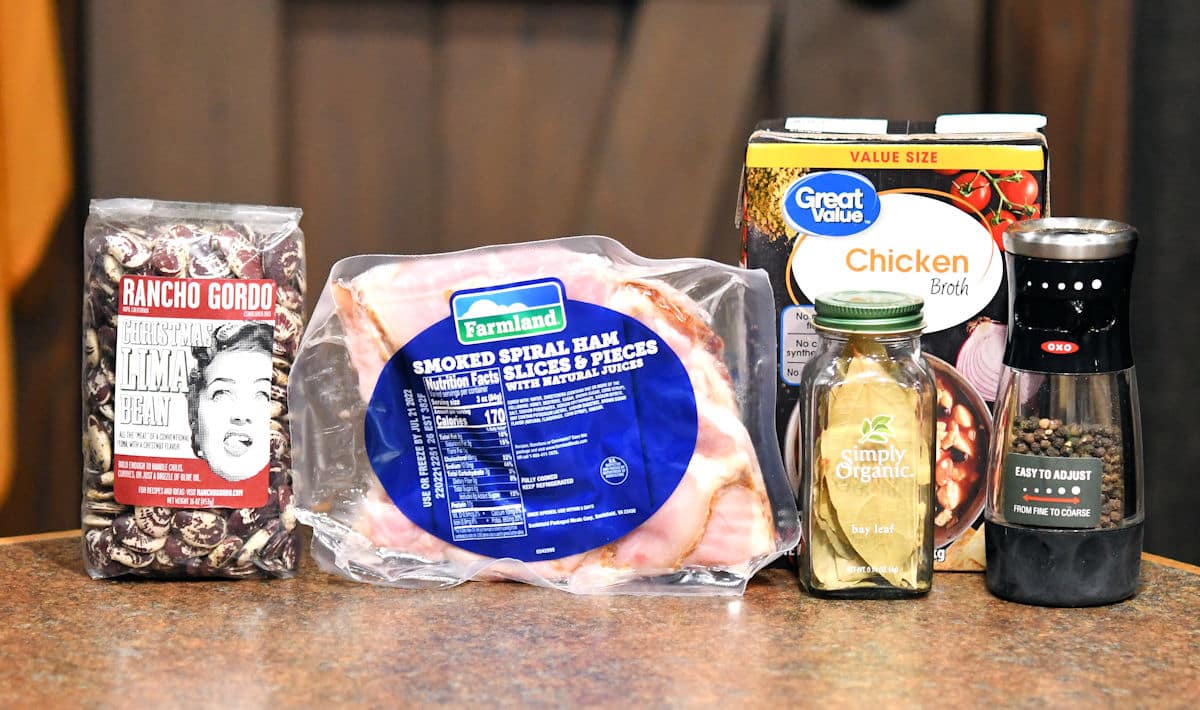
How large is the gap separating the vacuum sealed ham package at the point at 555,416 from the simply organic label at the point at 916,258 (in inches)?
2.2

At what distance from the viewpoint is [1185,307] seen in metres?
1.42

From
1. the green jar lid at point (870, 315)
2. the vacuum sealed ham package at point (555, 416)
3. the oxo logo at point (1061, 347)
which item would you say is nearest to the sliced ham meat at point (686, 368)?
the vacuum sealed ham package at point (555, 416)

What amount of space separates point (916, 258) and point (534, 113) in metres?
0.49

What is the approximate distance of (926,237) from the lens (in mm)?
969

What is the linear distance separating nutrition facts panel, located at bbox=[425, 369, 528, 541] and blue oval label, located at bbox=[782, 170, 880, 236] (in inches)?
10.6

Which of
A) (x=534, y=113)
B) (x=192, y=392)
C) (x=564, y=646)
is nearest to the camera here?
(x=564, y=646)

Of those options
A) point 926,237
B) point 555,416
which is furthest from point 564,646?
point 926,237

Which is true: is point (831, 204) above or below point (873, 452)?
above

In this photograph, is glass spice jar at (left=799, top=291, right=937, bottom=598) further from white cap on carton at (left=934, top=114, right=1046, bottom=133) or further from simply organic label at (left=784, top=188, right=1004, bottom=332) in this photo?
white cap on carton at (left=934, top=114, right=1046, bottom=133)

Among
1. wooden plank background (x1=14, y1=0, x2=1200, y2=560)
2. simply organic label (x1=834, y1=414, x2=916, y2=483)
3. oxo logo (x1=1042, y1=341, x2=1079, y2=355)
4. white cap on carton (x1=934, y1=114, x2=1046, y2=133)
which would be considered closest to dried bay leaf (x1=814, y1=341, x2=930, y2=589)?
simply organic label (x1=834, y1=414, x2=916, y2=483)

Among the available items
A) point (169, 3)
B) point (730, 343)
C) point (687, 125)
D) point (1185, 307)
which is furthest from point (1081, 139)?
point (169, 3)

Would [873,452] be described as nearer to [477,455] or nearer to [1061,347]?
[1061,347]

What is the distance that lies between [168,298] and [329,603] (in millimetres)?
263

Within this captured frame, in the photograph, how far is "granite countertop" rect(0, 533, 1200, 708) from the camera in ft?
2.53
